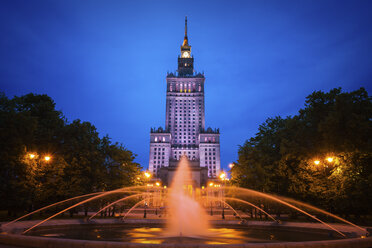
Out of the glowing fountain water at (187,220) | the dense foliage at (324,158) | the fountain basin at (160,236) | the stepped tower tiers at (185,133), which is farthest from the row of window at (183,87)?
the glowing fountain water at (187,220)

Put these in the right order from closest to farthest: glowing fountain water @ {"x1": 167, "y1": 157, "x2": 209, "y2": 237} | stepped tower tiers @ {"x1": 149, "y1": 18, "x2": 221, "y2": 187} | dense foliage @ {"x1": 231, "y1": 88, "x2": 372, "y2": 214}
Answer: glowing fountain water @ {"x1": 167, "y1": 157, "x2": 209, "y2": 237} → dense foliage @ {"x1": 231, "y1": 88, "x2": 372, "y2": 214} → stepped tower tiers @ {"x1": 149, "y1": 18, "x2": 221, "y2": 187}

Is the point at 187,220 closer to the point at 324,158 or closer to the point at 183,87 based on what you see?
the point at 324,158

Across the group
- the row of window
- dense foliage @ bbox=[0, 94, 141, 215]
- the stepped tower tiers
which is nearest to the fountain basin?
dense foliage @ bbox=[0, 94, 141, 215]

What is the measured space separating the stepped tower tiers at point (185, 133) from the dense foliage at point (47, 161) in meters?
109

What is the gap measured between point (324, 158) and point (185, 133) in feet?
437

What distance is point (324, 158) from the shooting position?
28.1 metres

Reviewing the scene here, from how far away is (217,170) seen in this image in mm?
150750

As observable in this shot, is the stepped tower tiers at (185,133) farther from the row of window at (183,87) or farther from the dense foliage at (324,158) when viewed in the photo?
the dense foliage at (324,158)

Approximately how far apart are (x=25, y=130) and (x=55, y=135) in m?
5.48

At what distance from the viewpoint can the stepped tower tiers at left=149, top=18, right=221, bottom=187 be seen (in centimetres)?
15150

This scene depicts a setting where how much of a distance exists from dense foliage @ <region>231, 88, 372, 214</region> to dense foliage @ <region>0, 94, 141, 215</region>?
1942 cm

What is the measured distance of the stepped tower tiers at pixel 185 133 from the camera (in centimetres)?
15150

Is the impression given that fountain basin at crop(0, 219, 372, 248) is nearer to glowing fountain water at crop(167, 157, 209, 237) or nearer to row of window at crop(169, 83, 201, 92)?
glowing fountain water at crop(167, 157, 209, 237)

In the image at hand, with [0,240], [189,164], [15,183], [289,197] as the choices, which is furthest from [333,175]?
[189,164]
